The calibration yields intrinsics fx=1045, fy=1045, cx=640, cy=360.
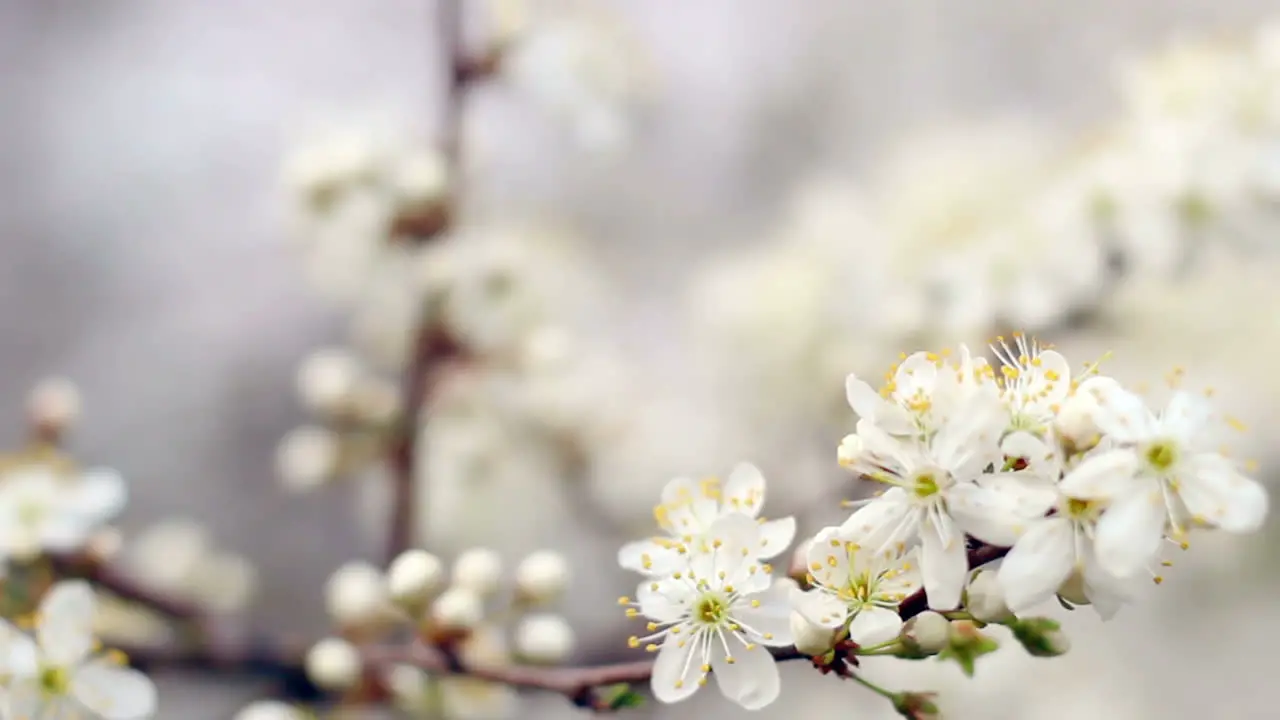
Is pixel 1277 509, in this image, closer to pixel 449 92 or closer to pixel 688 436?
pixel 688 436

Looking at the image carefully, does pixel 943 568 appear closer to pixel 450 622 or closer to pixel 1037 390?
pixel 1037 390

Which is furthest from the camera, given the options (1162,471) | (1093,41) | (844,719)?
(1093,41)

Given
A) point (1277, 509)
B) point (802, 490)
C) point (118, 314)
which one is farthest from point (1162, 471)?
point (118, 314)

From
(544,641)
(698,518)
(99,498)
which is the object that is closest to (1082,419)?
(698,518)

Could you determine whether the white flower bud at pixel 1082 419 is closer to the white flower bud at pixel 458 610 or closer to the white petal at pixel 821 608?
the white petal at pixel 821 608

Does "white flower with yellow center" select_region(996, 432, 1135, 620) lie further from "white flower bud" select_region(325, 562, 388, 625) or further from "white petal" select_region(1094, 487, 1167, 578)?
"white flower bud" select_region(325, 562, 388, 625)

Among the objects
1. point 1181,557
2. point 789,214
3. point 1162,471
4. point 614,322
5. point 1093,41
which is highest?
point 1093,41
